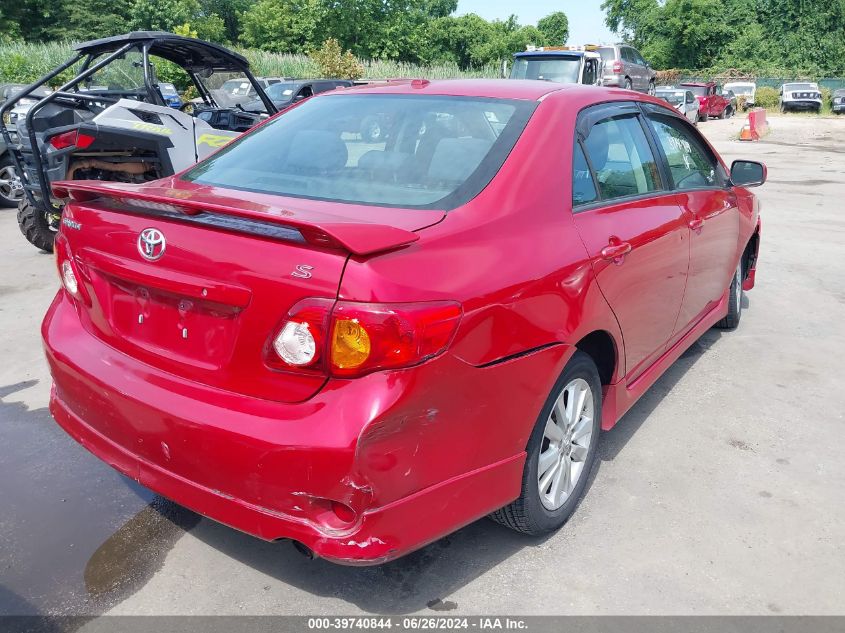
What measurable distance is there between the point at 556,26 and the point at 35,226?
420 feet

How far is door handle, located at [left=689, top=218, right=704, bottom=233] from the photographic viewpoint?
12.8 feet

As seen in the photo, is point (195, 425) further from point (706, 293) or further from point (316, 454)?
point (706, 293)

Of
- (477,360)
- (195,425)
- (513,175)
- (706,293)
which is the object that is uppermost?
(513,175)

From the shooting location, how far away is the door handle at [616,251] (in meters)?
2.96

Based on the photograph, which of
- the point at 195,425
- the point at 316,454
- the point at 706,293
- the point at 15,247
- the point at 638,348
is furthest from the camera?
the point at 15,247

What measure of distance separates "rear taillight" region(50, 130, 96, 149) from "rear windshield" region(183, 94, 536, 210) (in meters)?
3.61

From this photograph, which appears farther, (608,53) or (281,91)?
(608,53)

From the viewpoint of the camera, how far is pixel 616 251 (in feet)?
9.93

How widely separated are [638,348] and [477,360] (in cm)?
139

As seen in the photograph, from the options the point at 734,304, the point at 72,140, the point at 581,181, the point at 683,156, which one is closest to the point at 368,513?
the point at 581,181

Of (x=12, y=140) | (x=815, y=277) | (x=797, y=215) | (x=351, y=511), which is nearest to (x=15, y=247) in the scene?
(x=12, y=140)

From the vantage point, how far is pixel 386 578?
8.86 feet

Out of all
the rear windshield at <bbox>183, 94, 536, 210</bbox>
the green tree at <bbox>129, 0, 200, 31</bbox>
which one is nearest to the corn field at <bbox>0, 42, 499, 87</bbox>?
the green tree at <bbox>129, 0, 200, 31</bbox>

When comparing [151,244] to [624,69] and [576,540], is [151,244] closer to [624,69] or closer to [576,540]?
[576,540]
